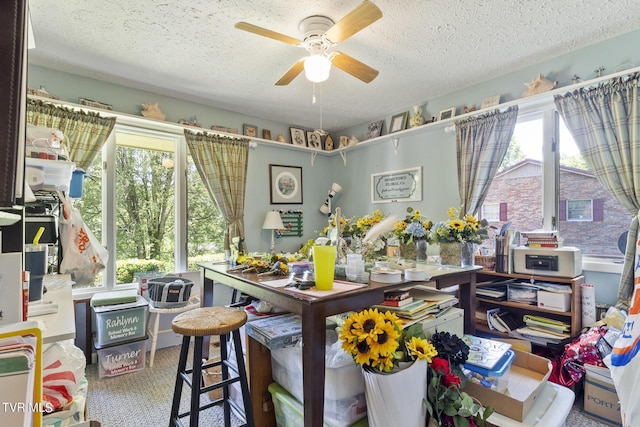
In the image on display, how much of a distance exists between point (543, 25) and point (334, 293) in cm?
228

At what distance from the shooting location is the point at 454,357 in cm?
138

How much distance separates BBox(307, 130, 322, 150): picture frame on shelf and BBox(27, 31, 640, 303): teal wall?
160 mm

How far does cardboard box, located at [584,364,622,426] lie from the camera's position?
1814 mm

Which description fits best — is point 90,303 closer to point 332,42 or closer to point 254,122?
point 254,122

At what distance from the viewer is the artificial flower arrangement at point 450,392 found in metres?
1.24

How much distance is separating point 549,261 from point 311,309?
79.3 inches

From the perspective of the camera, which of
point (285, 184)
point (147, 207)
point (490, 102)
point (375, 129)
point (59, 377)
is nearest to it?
point (59, 377)

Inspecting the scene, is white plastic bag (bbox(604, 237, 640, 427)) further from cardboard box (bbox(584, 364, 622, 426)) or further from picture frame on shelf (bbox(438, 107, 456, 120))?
picture frame on shelf (bbox(438, 107, 456, 120))

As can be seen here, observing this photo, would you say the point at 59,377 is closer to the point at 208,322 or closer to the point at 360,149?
the point at 208,322

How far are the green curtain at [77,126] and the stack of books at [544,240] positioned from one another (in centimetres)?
359

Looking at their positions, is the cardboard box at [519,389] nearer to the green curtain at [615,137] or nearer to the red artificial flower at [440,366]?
the red artificial flower at [440,366]

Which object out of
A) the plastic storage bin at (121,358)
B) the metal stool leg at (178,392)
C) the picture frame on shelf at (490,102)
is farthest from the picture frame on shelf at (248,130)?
the metal stool leg at (178,392)

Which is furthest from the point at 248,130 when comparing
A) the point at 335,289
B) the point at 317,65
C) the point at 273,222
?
the point at 335,289

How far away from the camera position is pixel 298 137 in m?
4.15
